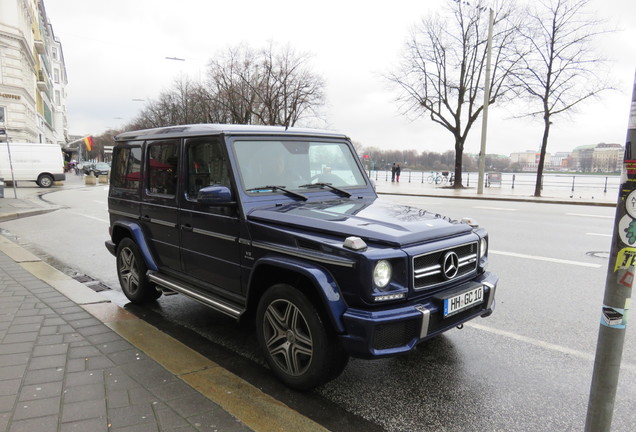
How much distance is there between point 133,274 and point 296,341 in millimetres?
2834

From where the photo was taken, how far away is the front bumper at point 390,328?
2742 millimetres

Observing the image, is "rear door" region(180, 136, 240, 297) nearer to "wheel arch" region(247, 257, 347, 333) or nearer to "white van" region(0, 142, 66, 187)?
"wheel arch" region(247, 257, 347, 333)

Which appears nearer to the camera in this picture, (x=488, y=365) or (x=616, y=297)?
(x=616, y=297)

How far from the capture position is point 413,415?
2.98 meters

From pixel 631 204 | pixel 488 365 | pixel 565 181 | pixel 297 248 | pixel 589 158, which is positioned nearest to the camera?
pixel 631 204

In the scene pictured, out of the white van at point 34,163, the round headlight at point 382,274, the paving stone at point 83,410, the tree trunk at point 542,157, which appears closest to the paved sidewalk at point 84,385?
the paving stone at point 83,410

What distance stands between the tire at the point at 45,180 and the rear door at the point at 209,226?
30127 millimetres

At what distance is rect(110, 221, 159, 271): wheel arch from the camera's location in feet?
15.8

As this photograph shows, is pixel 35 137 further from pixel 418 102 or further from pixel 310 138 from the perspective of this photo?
pixel 310 138

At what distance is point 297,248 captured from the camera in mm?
3117

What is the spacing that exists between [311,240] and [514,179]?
3334cm

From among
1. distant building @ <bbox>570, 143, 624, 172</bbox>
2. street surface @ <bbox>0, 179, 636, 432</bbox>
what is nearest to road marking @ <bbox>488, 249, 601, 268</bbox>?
street surface @ <bbox>0, 179, 636, 432</bbox>

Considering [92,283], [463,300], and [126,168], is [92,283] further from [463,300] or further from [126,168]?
[463,300]

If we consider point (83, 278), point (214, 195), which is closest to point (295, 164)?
point (214, 195)
